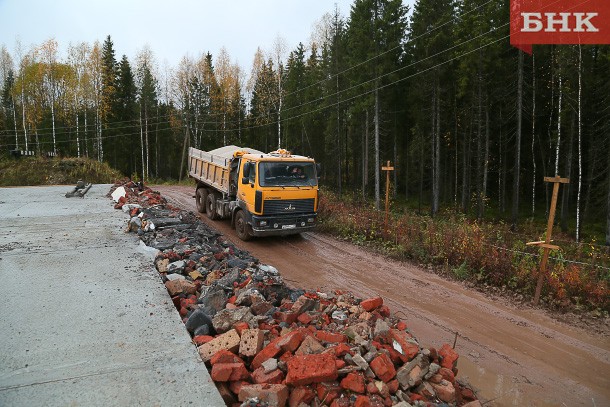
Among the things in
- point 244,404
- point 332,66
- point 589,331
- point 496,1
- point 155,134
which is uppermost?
point 496,1

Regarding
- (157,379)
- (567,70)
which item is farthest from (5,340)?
(567,70)

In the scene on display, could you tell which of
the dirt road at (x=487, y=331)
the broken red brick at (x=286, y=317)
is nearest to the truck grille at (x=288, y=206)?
the dirt road at (x=487, y=331)

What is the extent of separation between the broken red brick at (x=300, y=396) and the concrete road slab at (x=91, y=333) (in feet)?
2.06

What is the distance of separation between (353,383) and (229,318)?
173cm

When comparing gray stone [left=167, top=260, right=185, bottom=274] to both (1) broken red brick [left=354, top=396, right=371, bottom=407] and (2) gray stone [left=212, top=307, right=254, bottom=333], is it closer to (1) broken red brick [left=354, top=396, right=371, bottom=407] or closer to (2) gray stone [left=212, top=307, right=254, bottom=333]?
(2) gray stone [left=212, top=307, right=254, bottom=333]

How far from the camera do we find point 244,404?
3.23m

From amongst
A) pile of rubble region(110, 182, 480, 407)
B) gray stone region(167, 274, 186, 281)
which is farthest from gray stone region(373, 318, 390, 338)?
gray stone region(167, 274, 186, 281)

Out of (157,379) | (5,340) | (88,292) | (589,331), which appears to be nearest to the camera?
(157,379)

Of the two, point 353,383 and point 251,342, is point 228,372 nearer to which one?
point 251,342

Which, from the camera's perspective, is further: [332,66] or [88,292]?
[332,66]

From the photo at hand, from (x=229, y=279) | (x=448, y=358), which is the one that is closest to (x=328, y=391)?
(x=448, y=358)

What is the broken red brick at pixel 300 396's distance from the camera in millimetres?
3357

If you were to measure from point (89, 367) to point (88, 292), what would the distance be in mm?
2028

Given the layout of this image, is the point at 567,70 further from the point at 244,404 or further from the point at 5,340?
the point at 5,340
